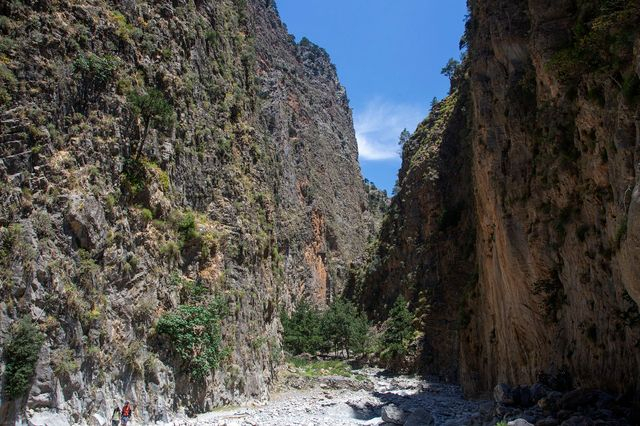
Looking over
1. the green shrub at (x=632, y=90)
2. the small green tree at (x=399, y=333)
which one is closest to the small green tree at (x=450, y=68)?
the small green tree at (x=399, y=333)

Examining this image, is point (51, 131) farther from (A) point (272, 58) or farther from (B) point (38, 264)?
(A) point (272, 58)

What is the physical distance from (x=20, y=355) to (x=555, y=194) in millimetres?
16769

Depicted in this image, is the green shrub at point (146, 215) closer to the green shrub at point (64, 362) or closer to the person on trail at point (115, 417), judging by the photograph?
the green shrub at point (64, 362)

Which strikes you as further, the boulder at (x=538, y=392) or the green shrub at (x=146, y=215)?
the green shrub at (x=146, y=215)

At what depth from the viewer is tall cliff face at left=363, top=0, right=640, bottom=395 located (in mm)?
12094

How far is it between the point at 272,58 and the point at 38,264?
6592 cm

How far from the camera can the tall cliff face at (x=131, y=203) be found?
16.5 metres

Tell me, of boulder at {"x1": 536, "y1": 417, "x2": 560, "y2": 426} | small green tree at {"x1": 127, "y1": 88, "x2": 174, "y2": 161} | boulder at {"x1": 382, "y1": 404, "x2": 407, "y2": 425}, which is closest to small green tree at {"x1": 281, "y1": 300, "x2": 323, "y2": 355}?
boulder at {"x1": 382, "y1": 404, "x2": 407, "y2": 425}

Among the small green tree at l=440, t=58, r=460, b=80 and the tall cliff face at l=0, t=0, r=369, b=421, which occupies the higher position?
the small green tree at l=440, t=58, r=460, b=80

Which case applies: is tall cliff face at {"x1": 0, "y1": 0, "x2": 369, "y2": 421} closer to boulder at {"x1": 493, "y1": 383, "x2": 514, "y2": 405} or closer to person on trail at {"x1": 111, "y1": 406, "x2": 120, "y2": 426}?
person on trail at {"x1": 111, "y1": 406, "x2": 120, "y2": 426}

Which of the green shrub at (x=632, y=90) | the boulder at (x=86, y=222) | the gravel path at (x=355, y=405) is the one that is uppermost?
the green shrub at (x=632, y=90)

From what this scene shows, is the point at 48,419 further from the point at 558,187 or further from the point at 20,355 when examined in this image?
the point at 558,187

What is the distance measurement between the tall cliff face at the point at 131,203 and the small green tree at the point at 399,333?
45.3ft

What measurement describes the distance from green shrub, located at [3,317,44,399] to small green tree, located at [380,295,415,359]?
112 ft
